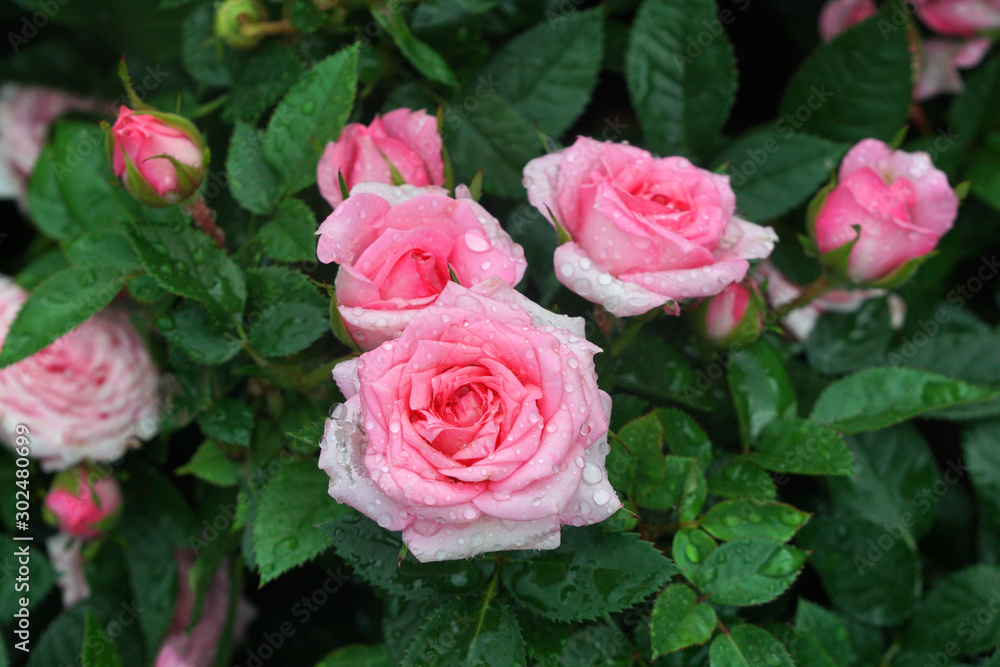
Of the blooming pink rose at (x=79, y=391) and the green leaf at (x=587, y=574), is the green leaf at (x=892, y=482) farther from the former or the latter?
the blooming pink rose at (x=79, y=391)

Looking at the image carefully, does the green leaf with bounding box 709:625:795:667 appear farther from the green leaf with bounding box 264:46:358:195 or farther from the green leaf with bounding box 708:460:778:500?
the green leaf with bounding box 264:46:358:195

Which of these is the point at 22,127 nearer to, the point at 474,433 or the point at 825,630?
the point at 474,433

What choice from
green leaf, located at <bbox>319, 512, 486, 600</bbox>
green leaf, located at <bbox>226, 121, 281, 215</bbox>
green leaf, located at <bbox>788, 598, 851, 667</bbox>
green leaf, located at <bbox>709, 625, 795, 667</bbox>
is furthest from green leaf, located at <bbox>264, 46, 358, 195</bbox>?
green leaf, located at <bbox>788, 598, 851, 667</bbox>

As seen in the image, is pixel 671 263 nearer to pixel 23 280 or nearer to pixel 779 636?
pixel 779 636

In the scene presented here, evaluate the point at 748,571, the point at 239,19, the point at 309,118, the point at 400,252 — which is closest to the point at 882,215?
the point at 748,571

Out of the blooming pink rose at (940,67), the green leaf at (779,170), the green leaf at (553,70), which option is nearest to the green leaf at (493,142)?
the green leaf at (553,70)

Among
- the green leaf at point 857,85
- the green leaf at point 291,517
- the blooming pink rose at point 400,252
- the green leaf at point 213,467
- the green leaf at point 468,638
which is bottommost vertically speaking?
the green leaf at point 213,467
